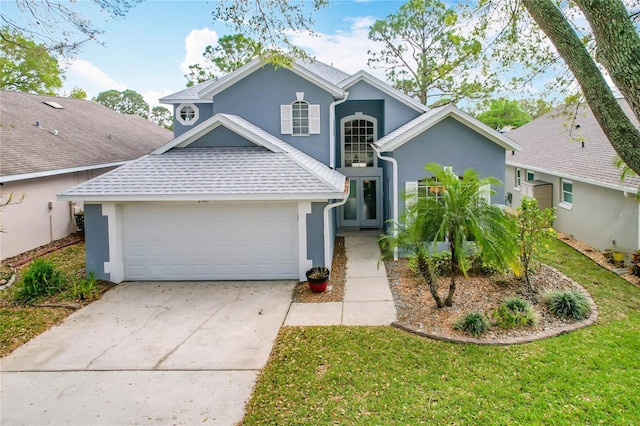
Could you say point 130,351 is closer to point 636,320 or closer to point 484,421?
point 484,421

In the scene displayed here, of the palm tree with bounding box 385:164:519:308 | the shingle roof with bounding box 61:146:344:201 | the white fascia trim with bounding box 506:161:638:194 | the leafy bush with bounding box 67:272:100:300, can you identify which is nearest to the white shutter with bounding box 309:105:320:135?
the shingle roof with bounding box 61:146:344:201

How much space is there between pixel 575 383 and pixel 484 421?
1803 millimetres

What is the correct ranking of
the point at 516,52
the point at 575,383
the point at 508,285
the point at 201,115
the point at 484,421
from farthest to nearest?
the point at 201,115, the point at 508,285, the point at 516,52, the point at 575,383, the point at 484,421

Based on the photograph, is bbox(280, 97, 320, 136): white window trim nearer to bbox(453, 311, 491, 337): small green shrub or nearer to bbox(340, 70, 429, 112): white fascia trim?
bbox(340, 70, 429, 112): white fascia trim

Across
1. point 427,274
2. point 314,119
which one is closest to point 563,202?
point 314,119

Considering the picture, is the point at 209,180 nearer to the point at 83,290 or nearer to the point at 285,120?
the point at 83,290

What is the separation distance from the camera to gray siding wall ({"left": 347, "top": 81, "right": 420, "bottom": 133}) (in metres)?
15.7

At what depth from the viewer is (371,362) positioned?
653cm

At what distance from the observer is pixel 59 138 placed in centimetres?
1772

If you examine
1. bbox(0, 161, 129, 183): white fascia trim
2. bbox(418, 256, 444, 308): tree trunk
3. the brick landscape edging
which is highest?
bbox(0, 161, 129, 183): white fascia trim

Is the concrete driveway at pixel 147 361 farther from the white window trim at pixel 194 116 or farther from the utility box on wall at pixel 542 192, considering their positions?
the utility box on wall at pixel 542 192

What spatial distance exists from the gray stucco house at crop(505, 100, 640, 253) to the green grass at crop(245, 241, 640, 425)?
504cm

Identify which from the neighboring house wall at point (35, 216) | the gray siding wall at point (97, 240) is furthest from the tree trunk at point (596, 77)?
the neighboring house wall at point (35, 216)

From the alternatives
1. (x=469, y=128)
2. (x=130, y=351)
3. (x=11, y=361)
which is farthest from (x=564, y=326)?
(x=11, y=361)
